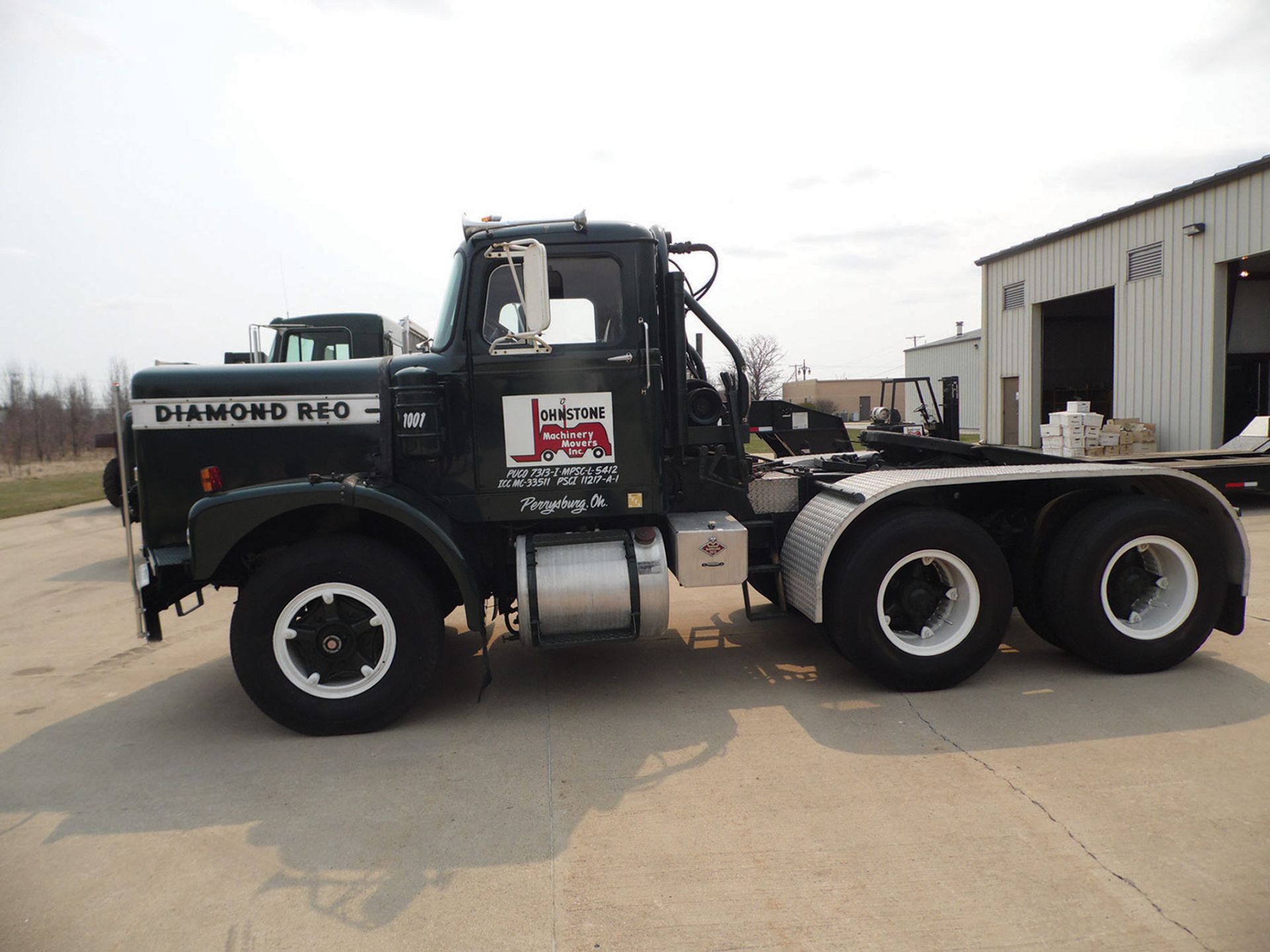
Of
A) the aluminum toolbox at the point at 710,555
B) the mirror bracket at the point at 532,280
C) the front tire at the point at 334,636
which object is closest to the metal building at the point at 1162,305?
the aluminum toolbox at the point at 710,555

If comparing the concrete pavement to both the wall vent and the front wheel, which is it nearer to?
the front wheel

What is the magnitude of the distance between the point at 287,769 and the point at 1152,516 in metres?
5.18

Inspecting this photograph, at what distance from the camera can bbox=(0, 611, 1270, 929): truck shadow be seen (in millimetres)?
3322

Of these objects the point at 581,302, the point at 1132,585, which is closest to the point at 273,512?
the point at 581,302

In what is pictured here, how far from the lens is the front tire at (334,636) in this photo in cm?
433

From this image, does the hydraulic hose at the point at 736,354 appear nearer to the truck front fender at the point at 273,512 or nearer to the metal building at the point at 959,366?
the truck front fender at the point at 273,512

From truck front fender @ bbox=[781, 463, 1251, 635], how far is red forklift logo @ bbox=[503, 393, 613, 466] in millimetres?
1409

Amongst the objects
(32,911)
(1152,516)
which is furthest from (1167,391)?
(32,911)

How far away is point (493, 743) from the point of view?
4254 millimetres

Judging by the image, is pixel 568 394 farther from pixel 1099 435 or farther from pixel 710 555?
pixel 1099 435

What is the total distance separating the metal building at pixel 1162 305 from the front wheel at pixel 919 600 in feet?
44.5

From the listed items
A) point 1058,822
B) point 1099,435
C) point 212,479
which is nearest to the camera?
point 1058,822

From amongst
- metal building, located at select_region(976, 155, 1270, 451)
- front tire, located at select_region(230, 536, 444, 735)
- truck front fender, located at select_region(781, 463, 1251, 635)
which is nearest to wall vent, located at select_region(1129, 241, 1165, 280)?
metal building, located at select_region(976, 155, 1270, 451)

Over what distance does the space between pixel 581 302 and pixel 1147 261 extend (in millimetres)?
16811
